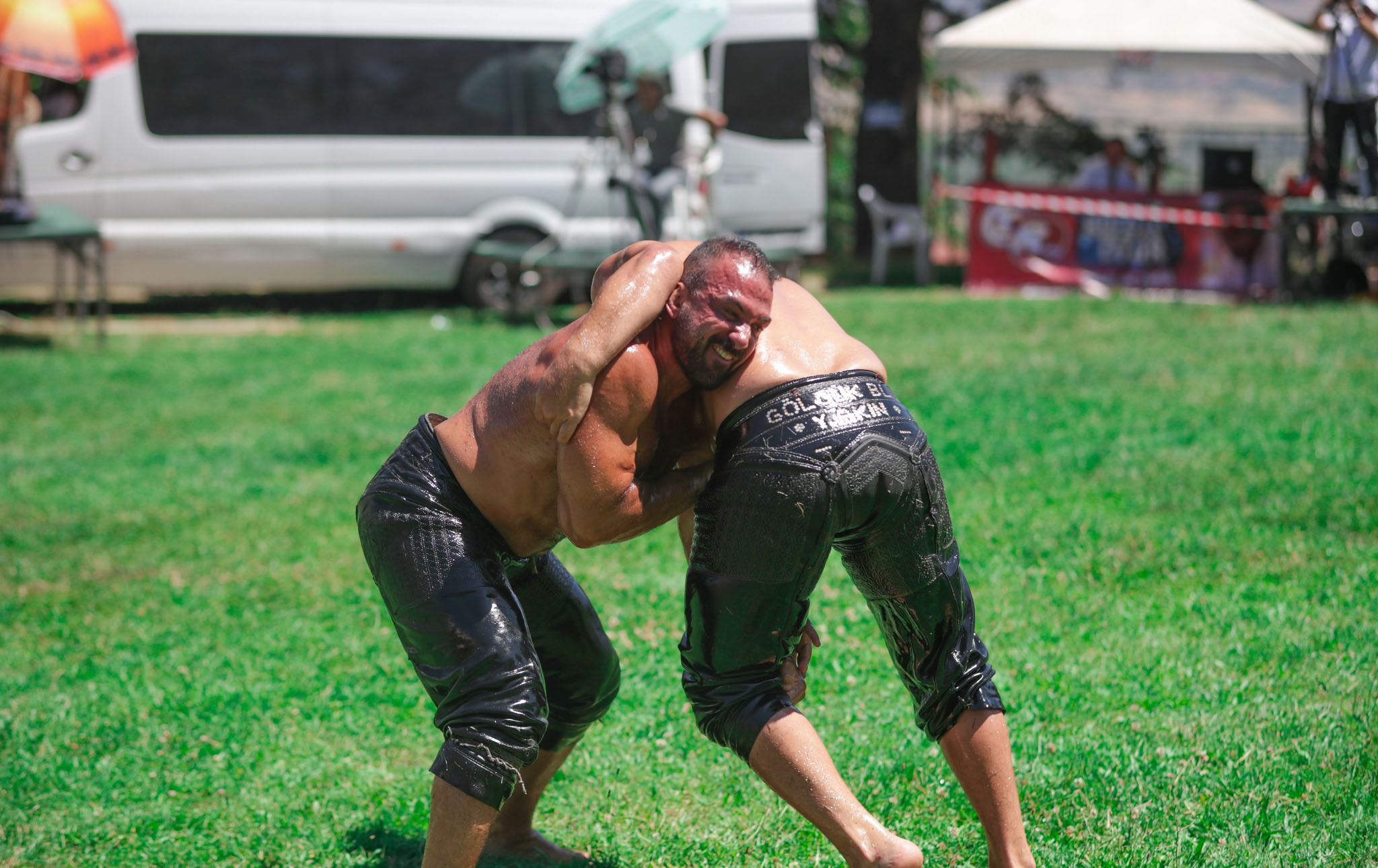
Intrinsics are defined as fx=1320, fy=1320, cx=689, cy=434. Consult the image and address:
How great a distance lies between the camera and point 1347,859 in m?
3.02

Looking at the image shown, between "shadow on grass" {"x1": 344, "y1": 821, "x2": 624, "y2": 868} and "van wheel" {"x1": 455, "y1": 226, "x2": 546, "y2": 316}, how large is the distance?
396 inches

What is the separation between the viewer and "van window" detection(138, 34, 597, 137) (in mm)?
12688

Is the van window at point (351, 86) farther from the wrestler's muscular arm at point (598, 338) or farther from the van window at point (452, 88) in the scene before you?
the wrestler's muscular arm at point (598, 338)

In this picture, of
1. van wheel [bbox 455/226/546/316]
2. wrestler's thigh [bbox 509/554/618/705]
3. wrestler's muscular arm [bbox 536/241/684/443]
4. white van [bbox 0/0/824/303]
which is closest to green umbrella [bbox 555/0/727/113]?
white van [bbox 0/0/824/303]

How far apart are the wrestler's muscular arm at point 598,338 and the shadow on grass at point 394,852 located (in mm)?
1193

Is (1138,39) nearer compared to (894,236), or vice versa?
(1138,39)

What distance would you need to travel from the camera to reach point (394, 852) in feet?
10.8

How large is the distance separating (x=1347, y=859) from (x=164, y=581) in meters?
4.34

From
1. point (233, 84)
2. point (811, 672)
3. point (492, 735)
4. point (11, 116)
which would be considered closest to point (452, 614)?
point (492, 735)

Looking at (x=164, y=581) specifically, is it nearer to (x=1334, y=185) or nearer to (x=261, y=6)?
(x=261, y=6)

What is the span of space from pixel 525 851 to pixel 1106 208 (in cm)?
1168

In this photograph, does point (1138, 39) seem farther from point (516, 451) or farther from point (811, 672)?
point (516, 451)

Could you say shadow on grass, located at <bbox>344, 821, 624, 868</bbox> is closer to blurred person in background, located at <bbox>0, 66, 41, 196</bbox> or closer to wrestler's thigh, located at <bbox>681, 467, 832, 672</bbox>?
wrestler's thigh, located at <bbox>681, 467, 832, 672</bbox>

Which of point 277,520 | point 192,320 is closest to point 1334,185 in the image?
point 277,520
